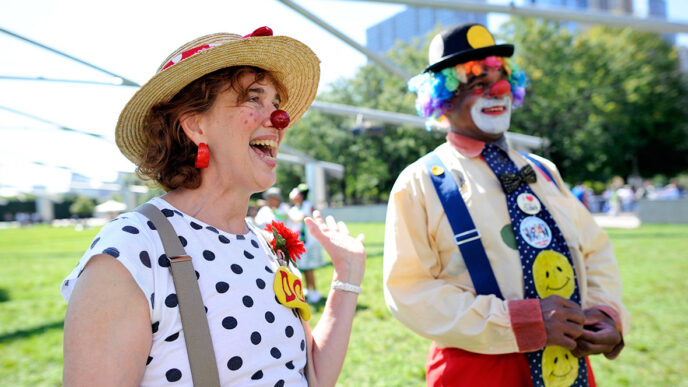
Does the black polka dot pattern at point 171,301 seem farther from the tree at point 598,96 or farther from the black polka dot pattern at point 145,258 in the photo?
the tree at point 598,96

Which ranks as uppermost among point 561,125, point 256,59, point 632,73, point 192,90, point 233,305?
point 632,73

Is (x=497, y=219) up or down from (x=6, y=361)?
up

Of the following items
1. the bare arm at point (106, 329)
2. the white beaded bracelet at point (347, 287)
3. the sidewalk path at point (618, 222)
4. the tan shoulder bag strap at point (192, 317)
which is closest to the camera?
the bare arm at point (106, 329)

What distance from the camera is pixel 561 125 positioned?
29688mm

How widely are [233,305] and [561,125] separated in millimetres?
32626

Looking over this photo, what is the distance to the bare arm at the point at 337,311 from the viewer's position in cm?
151

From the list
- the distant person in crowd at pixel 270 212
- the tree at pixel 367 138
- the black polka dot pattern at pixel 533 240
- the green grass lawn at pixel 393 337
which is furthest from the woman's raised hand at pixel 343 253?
the tree at pixel 367 138

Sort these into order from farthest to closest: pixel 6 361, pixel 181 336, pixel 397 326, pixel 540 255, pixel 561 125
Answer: pixel 561 125, pixel 397 326, pixel 6 361, pixel 540 255, pixel 181 336

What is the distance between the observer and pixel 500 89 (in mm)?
2217

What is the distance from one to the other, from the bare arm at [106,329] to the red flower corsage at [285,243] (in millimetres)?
632

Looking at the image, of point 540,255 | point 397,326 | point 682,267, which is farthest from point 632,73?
point 540,255

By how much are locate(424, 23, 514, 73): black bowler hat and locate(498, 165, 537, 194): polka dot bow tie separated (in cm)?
63

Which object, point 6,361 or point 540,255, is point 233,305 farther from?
point 6,361

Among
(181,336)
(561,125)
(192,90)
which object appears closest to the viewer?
(181,336)
